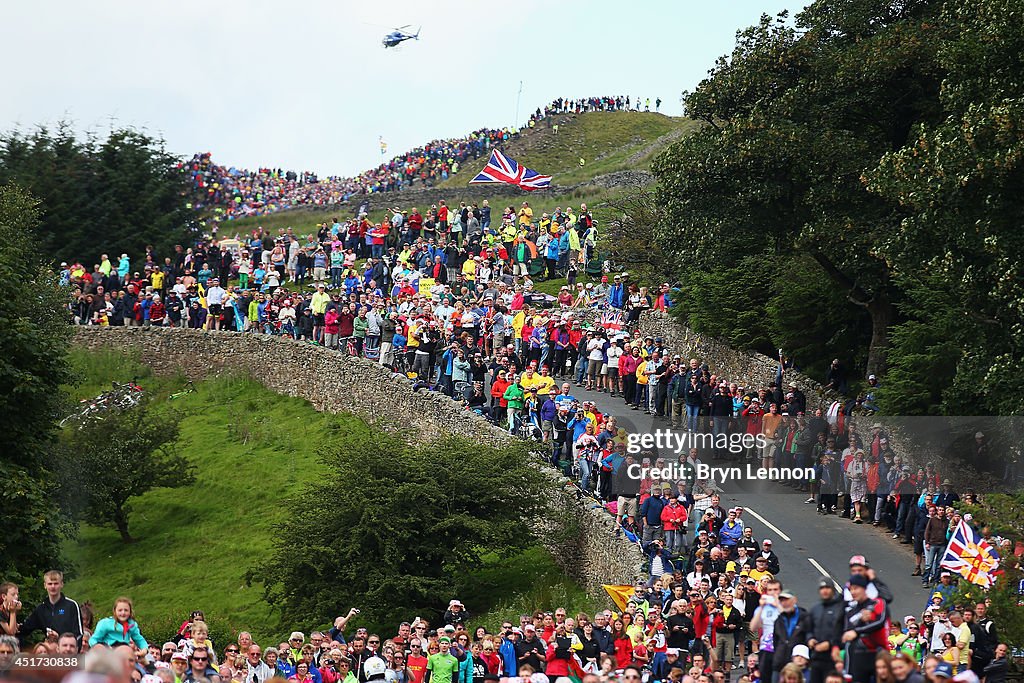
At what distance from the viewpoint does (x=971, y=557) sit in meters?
23.5

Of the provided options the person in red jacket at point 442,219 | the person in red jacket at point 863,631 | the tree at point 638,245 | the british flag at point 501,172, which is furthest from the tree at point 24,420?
the british flag at point 501,172

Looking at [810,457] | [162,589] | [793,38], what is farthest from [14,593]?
[793,38]

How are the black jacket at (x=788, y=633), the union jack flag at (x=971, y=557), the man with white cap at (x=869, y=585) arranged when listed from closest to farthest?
the man with white cap at (x=869, y=585), the black jacket at (x=788, y=633), the union jack flag at (x=971, y=557)

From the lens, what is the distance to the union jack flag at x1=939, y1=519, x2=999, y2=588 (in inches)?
907

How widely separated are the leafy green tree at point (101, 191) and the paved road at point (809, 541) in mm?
36059

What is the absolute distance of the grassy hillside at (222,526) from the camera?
3306cm

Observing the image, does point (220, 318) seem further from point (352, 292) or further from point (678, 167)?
point (678, 167)

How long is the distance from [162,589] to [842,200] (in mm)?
19414

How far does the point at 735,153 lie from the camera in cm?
3591

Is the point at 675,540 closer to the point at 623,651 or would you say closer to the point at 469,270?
the point at 623,651

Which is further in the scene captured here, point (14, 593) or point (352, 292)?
point (352, 292)

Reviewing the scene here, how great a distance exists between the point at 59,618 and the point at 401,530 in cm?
1481

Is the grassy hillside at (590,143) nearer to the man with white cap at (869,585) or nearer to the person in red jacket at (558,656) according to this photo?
the person in red jacket at (558,656)

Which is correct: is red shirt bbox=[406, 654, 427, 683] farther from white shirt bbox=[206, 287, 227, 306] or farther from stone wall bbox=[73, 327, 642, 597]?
white shirt bbox=[206, 287, 227, 306]
